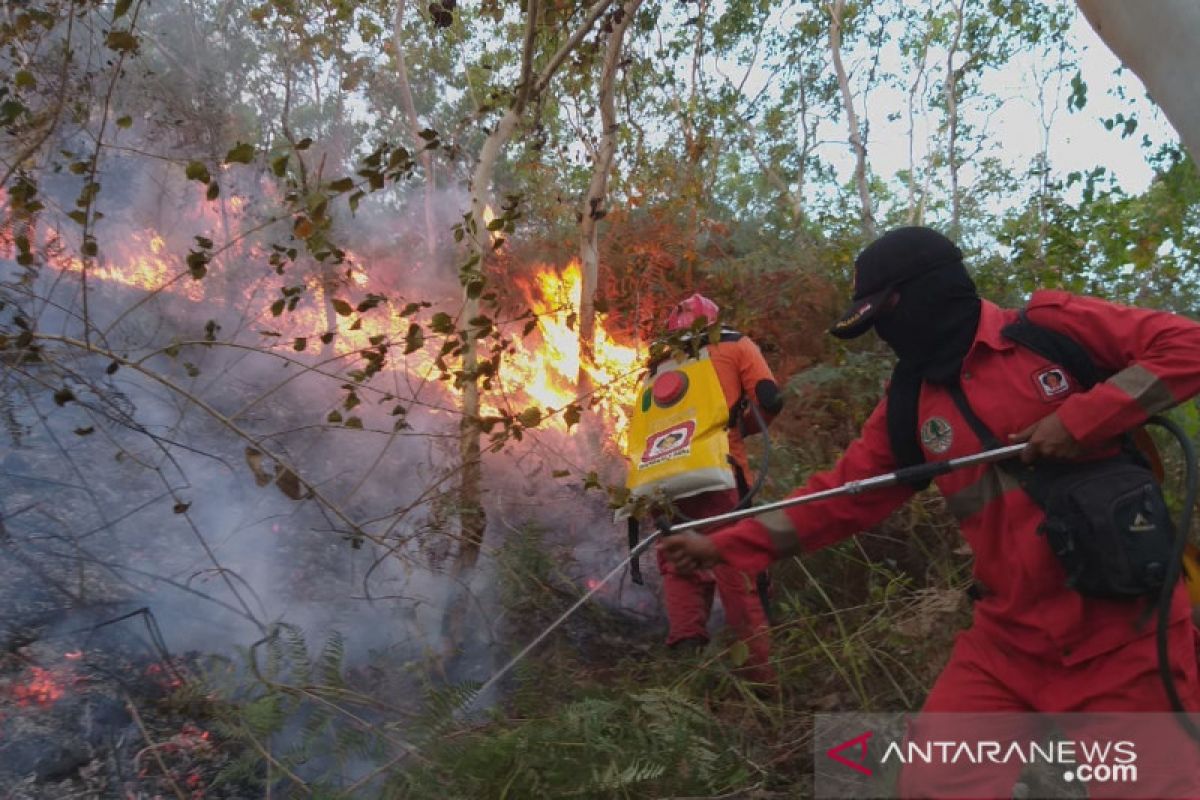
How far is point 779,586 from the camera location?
213 inches

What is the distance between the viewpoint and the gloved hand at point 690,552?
2744 millimetres

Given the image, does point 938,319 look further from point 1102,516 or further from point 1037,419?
point 1102,516

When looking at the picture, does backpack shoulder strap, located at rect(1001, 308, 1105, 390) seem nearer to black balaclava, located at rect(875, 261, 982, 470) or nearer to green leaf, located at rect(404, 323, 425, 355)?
black balaclava, located at rect(875, 261, 982, 470)

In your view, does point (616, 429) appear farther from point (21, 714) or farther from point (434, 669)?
point (21, 714)

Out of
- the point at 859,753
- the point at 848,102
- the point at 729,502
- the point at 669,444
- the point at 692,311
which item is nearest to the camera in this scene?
the point at 859,753

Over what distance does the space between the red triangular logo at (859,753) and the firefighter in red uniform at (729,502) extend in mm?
1367

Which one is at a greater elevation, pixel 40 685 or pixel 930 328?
pixel 930 328

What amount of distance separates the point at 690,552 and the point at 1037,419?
3.54 feet

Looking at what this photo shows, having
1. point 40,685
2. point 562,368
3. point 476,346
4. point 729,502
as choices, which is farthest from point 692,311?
point 40,685

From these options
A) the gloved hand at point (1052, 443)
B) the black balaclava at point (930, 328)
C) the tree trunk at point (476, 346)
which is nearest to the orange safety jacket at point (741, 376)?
the tree trunk at point (476, 346)

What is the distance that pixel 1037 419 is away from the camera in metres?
2.29

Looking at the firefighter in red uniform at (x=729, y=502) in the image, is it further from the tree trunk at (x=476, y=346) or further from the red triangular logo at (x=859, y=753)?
the red triangular logo at (x=859, y=753)

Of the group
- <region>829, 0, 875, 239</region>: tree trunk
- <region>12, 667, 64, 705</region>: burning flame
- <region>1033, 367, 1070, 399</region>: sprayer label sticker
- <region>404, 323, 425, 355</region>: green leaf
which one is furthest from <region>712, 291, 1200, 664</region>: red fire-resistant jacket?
<region>829, 0, 875, 239</region>: tree trunk

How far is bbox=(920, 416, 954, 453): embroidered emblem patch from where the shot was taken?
245cm
